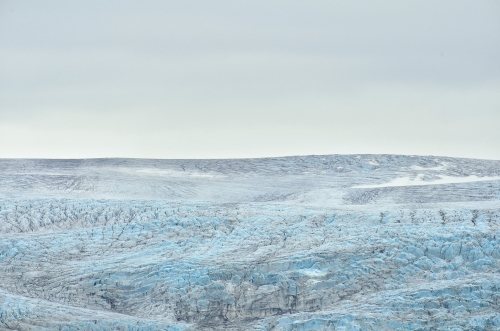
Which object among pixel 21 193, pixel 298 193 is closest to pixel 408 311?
pixel 298 193

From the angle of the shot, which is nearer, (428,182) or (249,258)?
(249,258)

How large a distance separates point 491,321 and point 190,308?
489 centimetres

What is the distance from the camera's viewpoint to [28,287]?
66.4 feet

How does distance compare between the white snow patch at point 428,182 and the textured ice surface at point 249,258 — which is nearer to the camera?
the textured ice surface at point 249,258

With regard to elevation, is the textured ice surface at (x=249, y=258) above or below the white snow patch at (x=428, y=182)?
below

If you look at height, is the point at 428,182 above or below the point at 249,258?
above

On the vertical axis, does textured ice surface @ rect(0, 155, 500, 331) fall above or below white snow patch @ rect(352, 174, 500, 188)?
below

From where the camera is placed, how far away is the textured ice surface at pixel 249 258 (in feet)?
62.4

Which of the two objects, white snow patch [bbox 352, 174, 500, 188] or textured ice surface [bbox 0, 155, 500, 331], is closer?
textured ice surface [bbox 0, 155, 500, 331]

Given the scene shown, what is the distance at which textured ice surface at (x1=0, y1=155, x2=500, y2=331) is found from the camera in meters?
19.0

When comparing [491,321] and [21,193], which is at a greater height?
[21,193]

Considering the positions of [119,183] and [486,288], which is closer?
[486,288]

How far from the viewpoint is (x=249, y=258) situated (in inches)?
825

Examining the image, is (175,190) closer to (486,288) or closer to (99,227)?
(99,227)
